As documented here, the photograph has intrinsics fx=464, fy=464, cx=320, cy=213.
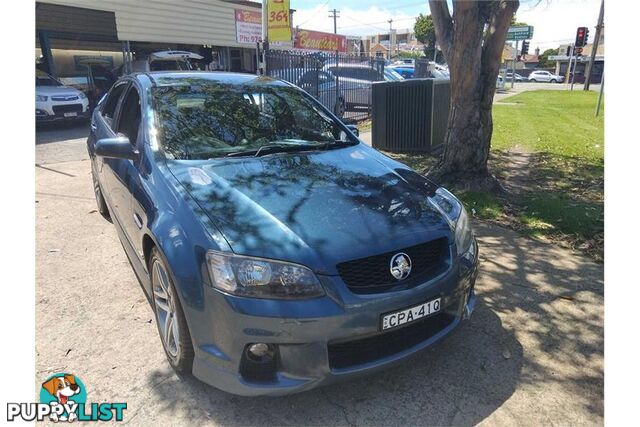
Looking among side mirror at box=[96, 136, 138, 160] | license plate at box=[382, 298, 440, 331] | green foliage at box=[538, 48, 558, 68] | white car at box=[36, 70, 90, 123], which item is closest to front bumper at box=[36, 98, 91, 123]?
white car at box=[36, 70, 90, 123]

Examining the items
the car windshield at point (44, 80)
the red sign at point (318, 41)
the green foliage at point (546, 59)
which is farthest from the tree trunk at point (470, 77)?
the green foliage at point (546, 59)

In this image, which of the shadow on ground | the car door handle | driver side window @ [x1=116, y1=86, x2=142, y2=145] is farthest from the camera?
the shadow on ground

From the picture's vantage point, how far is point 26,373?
279 cm

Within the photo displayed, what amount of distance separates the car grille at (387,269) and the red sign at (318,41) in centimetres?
2962

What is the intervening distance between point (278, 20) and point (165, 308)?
11190 mm

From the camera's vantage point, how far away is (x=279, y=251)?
2262mm

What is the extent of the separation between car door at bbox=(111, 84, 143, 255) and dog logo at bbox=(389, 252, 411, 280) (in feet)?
5.39

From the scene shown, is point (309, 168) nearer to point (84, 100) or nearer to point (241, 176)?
point (241, 176)

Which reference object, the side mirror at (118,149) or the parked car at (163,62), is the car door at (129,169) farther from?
the parked car at (163,62)

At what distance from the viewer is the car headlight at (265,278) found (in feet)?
7.23

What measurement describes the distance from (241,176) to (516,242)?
10.2 feet

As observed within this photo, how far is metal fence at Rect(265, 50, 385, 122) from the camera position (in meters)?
11.7

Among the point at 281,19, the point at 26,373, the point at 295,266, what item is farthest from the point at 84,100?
the point at 295,266

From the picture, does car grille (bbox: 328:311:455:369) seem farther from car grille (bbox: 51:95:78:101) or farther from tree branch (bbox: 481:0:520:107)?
car grille (bbox: 51:95:78:101)
